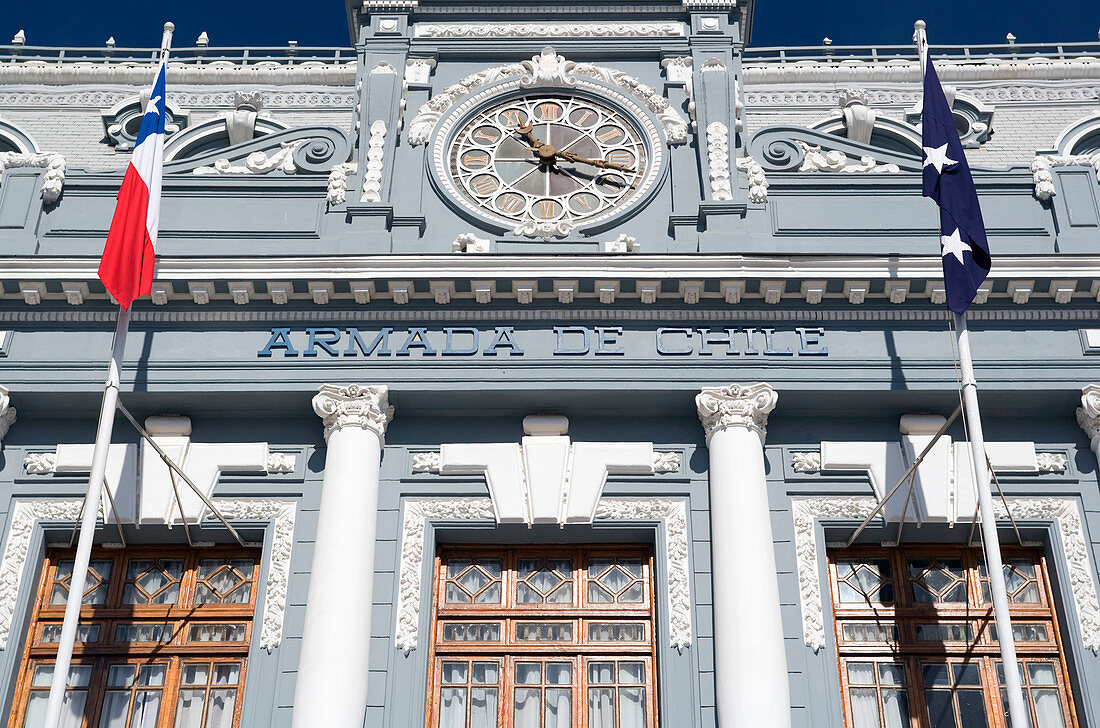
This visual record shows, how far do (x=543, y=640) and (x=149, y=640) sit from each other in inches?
177

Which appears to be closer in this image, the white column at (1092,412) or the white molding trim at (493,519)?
the white molding trim at (493,519)

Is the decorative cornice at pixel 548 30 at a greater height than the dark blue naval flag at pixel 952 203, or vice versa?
the decorative cornice at pixel 548 30

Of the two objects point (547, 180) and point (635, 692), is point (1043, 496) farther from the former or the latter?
point (547, 180)

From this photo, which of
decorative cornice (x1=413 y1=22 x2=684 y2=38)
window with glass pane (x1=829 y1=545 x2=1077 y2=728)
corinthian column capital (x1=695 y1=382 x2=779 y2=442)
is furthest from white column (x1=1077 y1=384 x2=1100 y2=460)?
decorative cornice (x1=413 y1=22 x2=684 y2=38)

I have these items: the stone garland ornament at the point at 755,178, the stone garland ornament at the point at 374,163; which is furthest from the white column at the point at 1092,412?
the stone garland ornament at the point at 374,163

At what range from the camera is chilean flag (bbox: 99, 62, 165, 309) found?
1716 cm

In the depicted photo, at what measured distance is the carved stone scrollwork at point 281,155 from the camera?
66.0 feet

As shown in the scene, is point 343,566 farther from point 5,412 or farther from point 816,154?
point 816,154

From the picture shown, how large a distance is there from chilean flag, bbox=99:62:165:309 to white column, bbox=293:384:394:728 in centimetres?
251

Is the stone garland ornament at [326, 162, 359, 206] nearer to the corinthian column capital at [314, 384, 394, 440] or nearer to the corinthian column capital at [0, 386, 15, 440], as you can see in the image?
the corinthian column capital at [314, 384, 394, 440]

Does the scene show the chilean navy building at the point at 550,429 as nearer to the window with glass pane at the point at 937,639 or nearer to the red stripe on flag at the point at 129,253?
the window with glass pane at the point at 937,639

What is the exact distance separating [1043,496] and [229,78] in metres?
13.9

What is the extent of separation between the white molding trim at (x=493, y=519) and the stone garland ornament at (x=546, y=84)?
552 cm

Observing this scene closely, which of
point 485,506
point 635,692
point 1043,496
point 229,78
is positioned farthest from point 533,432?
point 229,78
